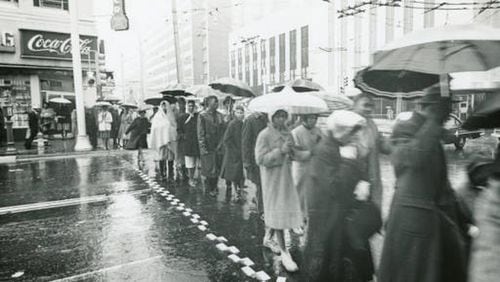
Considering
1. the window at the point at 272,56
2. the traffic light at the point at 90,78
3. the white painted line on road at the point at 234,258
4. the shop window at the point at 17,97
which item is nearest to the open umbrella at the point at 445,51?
the white painted line on road at the point at 234,258

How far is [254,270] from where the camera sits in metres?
4.83

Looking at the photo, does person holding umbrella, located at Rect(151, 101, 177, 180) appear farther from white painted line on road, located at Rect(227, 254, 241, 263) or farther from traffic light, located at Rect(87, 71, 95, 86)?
traffic light, located at Rect(87, 71, 95, 86)

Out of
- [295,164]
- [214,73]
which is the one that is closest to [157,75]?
[214,73]

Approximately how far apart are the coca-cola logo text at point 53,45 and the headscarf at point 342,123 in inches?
798

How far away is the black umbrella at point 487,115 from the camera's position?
8.14 feet

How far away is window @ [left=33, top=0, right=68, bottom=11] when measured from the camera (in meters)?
21.3

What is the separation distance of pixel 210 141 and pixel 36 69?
52.8ft

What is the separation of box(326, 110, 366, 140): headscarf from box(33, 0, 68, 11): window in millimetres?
21495

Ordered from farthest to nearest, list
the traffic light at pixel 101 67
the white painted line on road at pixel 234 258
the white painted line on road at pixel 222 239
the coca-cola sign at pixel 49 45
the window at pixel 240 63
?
the window at pixel 240 63 → the traffic light at pixel 101 67 → the coca-cola sign at pixel 49 45 → the white painted line on road at pixel 222 239 → the white painted line on road at pixel 234 258

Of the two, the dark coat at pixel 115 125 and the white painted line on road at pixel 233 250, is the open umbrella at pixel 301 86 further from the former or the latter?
the dark coat at pixel 115 125

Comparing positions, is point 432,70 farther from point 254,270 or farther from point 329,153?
point 254,270

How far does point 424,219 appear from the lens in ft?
10.1

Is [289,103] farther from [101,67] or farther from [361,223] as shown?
[101,67]

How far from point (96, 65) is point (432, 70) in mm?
21765
